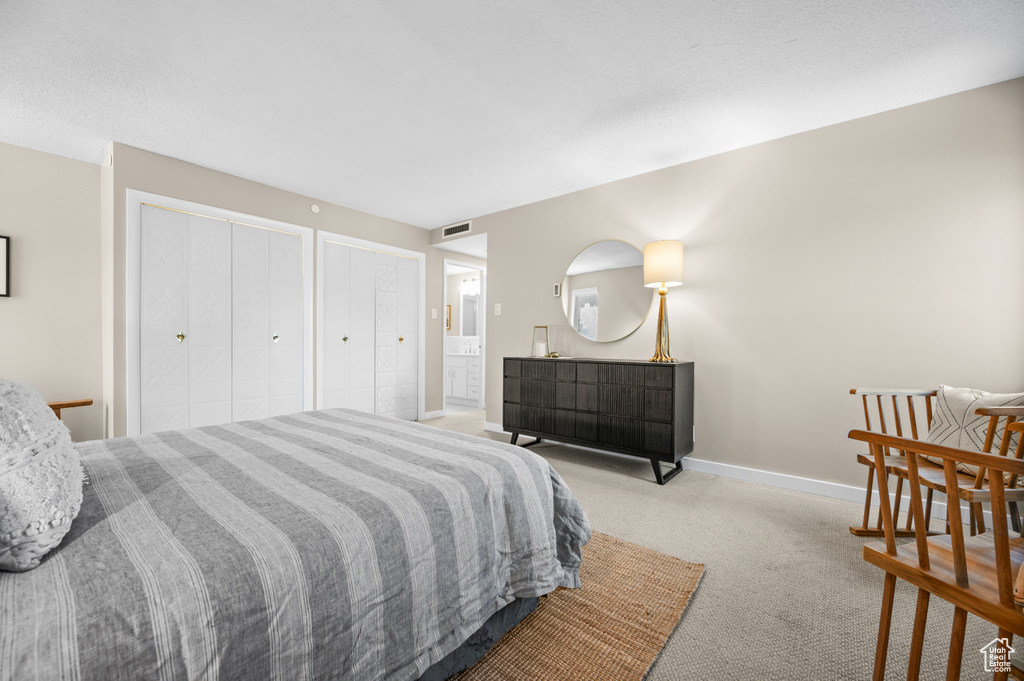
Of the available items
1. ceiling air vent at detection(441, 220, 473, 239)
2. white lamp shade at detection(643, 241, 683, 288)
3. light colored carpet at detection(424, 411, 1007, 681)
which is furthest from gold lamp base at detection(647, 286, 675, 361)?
ceiling air vent at detection(441, 220, 473, 239)

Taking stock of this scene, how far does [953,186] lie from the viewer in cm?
243

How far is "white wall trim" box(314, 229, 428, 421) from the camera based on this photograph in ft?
14.1

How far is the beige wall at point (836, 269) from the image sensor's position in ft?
7.68

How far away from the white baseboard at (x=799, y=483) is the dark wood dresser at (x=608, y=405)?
7.7 inches

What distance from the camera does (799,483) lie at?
2.86 m

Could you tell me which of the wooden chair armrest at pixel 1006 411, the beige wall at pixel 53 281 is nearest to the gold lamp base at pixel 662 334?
the wooden chair armrest at pixel 1006 411

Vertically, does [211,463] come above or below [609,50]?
→ below

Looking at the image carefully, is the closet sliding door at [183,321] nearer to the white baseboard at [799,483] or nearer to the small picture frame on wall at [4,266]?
the small picture frame on wall at [4,266]

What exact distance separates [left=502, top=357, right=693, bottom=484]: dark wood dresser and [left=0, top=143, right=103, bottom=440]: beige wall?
11.7 ft

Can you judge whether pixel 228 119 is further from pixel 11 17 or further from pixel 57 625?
pixel 57 625

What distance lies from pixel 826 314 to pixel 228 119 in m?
4.35

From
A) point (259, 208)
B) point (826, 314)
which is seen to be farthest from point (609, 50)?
point (259, 208)

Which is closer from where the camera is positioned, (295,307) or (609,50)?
(609,50)

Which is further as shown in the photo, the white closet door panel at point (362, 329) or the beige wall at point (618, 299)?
the white closet door panel at point (362, 329)
